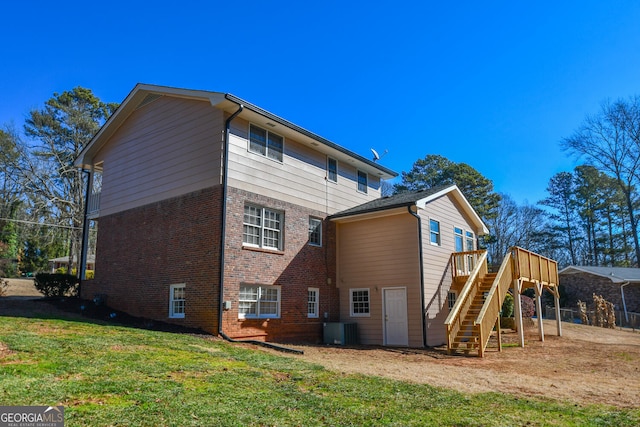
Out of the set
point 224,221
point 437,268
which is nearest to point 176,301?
point 224,221

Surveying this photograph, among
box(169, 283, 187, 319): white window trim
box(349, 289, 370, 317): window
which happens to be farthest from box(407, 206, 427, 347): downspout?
box(169, 283, 187, 319): white window trim

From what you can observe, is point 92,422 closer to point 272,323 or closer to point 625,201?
point 272,323

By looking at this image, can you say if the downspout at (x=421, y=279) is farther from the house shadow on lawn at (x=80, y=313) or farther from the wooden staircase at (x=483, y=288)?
the house shadow on lawn at (x=80, y=313)

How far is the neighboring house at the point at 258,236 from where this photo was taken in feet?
48.8

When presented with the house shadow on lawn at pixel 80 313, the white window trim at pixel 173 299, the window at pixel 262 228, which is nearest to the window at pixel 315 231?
the window at pixel 262 228

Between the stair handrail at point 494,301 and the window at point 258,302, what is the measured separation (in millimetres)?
6446

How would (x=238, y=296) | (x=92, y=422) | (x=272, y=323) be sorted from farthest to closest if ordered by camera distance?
(x=272, y=323)
(x=238, y=296)
(x=92, y=422)

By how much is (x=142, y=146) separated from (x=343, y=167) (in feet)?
26.7

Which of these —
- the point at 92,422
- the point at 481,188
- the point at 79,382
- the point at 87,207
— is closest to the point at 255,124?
the point at 87,207

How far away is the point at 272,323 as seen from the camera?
1554cm

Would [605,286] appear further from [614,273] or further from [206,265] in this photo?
[206,265]

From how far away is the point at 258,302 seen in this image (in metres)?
15.4

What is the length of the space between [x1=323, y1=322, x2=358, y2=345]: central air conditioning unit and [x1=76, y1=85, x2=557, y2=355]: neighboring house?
0.42 metres

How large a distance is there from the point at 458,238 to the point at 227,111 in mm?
11468
